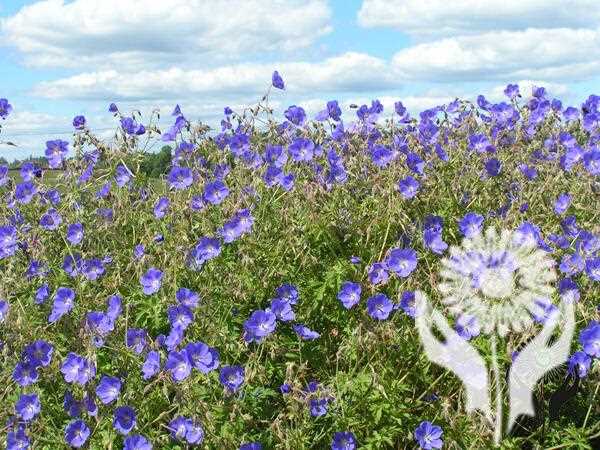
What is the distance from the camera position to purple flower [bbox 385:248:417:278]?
387 cm

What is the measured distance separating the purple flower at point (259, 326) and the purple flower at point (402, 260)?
64 centimetres

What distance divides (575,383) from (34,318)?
8.05ft

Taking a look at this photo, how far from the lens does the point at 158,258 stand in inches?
174

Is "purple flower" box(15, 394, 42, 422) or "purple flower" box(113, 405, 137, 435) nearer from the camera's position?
"purple flower" box(113, 405, 137, 435)

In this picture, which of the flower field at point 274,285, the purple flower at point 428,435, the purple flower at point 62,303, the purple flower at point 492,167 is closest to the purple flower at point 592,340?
the flower field at point 274,285

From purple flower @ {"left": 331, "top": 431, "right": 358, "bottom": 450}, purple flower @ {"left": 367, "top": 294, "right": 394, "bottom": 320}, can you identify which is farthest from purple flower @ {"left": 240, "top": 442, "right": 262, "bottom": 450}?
purple flower @ {"left": 367, "top": 294, "right": 394, "bottom": 320}

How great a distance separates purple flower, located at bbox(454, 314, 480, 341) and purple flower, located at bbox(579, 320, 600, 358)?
418mm

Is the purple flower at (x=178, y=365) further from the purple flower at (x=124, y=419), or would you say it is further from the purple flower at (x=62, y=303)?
the purple flower at (x=62, y=303)

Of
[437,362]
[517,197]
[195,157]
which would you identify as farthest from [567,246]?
[195,157]

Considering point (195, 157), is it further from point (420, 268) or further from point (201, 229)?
point (420, 268)

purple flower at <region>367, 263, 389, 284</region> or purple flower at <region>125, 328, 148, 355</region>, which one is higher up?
purple flower at <region>367, 263, 389, 284</region>

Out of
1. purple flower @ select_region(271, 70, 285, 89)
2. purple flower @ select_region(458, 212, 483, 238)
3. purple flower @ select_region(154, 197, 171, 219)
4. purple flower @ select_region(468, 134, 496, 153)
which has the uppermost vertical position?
purple flower @ select_region(271, 70, 285, 89)

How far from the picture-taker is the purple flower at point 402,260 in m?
3.87

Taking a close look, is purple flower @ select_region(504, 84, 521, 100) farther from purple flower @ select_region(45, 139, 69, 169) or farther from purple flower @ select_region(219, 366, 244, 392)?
purple flower @ select_region(219, 366, 244, 392)
